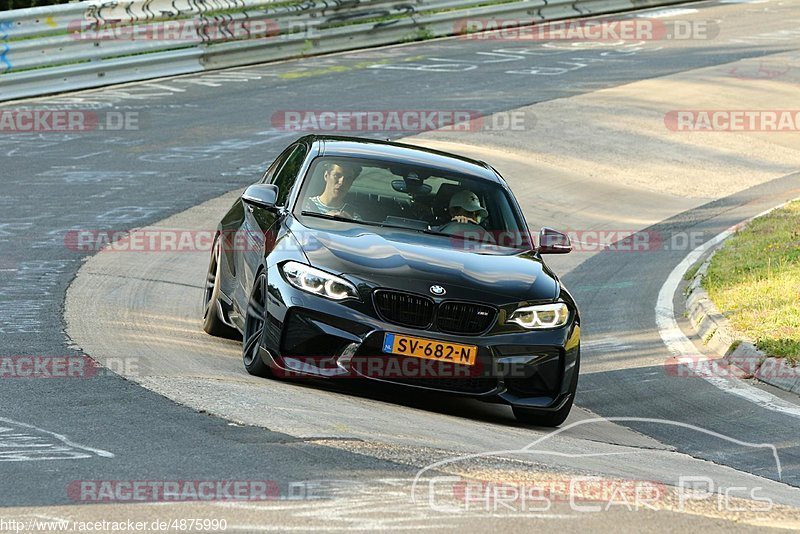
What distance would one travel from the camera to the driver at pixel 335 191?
30.8 feet

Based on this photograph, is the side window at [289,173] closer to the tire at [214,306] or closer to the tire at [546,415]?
the tire at [214,306]

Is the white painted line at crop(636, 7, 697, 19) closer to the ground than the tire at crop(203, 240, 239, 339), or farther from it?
closer to the ground

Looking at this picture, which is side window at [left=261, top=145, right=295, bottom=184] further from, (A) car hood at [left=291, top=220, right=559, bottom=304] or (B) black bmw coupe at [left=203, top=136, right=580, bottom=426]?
(A) car hood at [left=291, top=220, right=559, bottom=304]

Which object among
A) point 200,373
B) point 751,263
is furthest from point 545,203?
point 200,373

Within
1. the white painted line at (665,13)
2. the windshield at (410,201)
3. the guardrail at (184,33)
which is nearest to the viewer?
the windshield at (410,201)

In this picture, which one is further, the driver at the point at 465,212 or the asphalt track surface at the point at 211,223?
the driver at the point at 465,212

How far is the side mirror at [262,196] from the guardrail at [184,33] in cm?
1334

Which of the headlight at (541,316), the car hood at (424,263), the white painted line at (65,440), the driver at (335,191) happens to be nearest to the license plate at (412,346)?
the car hood at (424,263)

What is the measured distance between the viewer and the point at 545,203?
18.5 meters

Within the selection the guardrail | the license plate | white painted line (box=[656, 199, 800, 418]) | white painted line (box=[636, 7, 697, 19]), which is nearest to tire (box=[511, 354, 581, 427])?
the license plate

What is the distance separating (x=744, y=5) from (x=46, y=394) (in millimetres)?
31612

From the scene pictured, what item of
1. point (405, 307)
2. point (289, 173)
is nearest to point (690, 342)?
point (289, 173)

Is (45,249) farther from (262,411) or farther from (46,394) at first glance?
(262,411)

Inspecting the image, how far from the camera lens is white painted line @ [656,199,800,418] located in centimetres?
996
